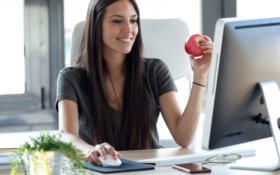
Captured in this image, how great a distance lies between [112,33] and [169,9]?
1.02m

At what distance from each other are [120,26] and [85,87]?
1.01 ft

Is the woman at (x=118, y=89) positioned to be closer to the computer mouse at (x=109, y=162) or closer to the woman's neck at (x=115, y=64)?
the woman's neck at (x=115, y=64)

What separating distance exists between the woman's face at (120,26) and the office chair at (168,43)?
7.2 inches

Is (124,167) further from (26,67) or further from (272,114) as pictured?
(26,67)

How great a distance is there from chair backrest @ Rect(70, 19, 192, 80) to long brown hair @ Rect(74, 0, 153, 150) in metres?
0.15

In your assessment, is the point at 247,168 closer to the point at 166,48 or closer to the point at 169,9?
the point at 166,48

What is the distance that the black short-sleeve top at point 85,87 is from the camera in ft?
6.34

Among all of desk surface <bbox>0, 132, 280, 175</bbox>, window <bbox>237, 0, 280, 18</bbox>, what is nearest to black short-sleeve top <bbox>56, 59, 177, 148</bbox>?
desk surface <bbox>0, 132, 280, 175</bbox>

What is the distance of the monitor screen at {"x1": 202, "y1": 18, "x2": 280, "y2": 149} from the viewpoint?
3.63 feet

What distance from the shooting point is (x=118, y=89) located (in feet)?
6.79

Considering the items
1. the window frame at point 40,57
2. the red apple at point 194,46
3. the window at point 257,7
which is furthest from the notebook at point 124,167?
the window at point 257,7

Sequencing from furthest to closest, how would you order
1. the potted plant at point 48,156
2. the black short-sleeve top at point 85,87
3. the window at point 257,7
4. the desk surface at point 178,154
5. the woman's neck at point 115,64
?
the window at point 257,7, the woman's neck at point 115,64, the black short-sleeve top at point 85,87, the desk surface at point 178,154, the potted plant at point 48,156

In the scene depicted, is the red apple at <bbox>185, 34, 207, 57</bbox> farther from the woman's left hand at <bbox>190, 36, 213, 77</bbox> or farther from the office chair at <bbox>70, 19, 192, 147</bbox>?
the office chair at <bbox>70, 19, 192, 147</bbox>

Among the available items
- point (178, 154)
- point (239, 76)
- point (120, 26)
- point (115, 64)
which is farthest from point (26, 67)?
point (239, 76)
